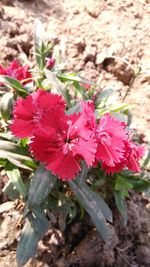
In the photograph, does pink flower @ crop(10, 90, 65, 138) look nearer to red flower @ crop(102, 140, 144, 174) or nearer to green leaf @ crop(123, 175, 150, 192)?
red flower @ crop(102, 140, 144, 174)

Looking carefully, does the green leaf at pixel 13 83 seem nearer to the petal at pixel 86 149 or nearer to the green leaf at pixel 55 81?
the green leaf at pixel 55 81

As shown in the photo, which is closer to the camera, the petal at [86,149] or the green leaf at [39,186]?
the petal at [86,149]

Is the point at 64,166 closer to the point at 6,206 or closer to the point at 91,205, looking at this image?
the point at 91,205

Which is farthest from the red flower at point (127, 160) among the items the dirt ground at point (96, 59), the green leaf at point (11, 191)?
the dirt ground at point (96, 59)

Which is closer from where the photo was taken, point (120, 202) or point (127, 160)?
point (127, 160)

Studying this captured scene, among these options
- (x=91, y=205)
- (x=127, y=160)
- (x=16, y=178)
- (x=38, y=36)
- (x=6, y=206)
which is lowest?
(x=6, y=206)

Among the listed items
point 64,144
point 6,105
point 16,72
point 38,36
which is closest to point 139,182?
point 64,144

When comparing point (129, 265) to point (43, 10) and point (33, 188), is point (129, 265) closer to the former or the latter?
point (33, 188)
